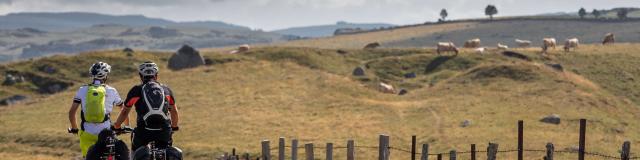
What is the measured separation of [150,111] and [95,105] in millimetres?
1616

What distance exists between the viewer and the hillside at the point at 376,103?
46.2 metres

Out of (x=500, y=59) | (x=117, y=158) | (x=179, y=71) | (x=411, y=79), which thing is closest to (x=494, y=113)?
(x=411, y=79)

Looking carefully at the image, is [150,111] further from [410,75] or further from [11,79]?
[11,79]

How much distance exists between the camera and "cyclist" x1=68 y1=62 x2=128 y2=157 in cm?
1320

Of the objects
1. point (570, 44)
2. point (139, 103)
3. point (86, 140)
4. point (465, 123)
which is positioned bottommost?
point (465, 123)

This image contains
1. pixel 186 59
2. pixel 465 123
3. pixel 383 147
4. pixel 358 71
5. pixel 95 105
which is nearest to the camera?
pixel 95 105

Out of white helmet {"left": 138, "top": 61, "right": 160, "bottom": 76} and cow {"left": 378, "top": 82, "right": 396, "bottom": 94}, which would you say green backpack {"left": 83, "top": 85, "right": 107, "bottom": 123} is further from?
cow {"left": 378, "top": 82, "right": 396, "bottom": 94}

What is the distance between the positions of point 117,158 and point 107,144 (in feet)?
1.30

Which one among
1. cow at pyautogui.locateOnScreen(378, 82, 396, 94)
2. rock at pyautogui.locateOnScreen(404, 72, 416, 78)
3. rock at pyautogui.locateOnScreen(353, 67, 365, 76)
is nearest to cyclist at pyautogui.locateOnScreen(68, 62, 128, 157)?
cow at pyautogui.locateOnScreen(378, 82, 396, 94)

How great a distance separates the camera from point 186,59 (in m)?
82.7

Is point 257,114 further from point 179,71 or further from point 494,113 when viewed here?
point 179,71

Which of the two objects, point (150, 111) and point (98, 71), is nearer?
point (150, 111)

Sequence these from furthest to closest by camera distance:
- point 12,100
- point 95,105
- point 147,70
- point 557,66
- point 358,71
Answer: point 358,71 → point 557,66 → point 12,100 → point 95,105 → point 147,70

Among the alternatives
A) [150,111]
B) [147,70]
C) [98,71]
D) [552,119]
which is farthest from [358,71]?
[150,111]
